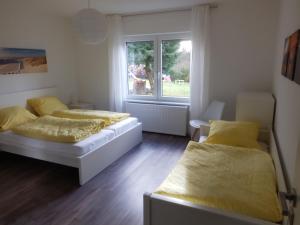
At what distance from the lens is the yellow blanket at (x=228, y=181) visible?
1.52 meters

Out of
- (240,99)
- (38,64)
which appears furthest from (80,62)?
(240,99)

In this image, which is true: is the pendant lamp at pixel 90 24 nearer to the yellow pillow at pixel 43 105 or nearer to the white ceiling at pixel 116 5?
the white ceiling at pixel 116 5

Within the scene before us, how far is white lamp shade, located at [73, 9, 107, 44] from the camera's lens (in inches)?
103

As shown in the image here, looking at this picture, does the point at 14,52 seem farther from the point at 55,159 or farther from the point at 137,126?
the point at 137,126

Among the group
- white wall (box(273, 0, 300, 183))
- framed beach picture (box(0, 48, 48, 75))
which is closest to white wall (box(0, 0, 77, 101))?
framed beach picture (box(0, 48, 48, 75))

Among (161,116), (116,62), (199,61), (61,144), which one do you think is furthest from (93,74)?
(61,144)

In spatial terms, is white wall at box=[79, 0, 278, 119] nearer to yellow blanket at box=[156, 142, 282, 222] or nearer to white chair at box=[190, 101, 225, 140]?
white chair at box=[190, 101, 225, 140]

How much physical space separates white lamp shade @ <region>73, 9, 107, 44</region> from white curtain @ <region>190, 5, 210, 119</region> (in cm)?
173

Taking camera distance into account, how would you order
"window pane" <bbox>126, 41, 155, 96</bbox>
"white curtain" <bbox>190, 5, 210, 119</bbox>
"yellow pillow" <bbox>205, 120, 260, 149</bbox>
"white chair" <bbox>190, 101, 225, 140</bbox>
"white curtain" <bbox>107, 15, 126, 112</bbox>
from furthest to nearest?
"window pane" <bbox>126, 41, 155, 96</bbox> → "white curtain" <bbox>107, 15, 126, 112</bbox> → "white curtain" <bbox>190, 5, 210, 119</bbox> → "white chair" <bbox>190, 101, 225, 140</bbox> → "yellow pillow" <bbox>205, 120, 260, 149</bbox>

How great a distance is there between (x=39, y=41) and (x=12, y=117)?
1.57m

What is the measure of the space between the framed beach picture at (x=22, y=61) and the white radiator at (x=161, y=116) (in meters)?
1.78

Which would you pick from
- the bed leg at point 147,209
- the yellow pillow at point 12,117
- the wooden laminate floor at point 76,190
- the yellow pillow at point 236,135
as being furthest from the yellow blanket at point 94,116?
the bed leg at point 147,209

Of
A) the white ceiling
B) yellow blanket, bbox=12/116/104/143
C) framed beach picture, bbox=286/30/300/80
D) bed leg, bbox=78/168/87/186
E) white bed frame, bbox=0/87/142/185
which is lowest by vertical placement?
bed leg, bbox=78/168/87/186

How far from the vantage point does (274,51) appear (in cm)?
349
